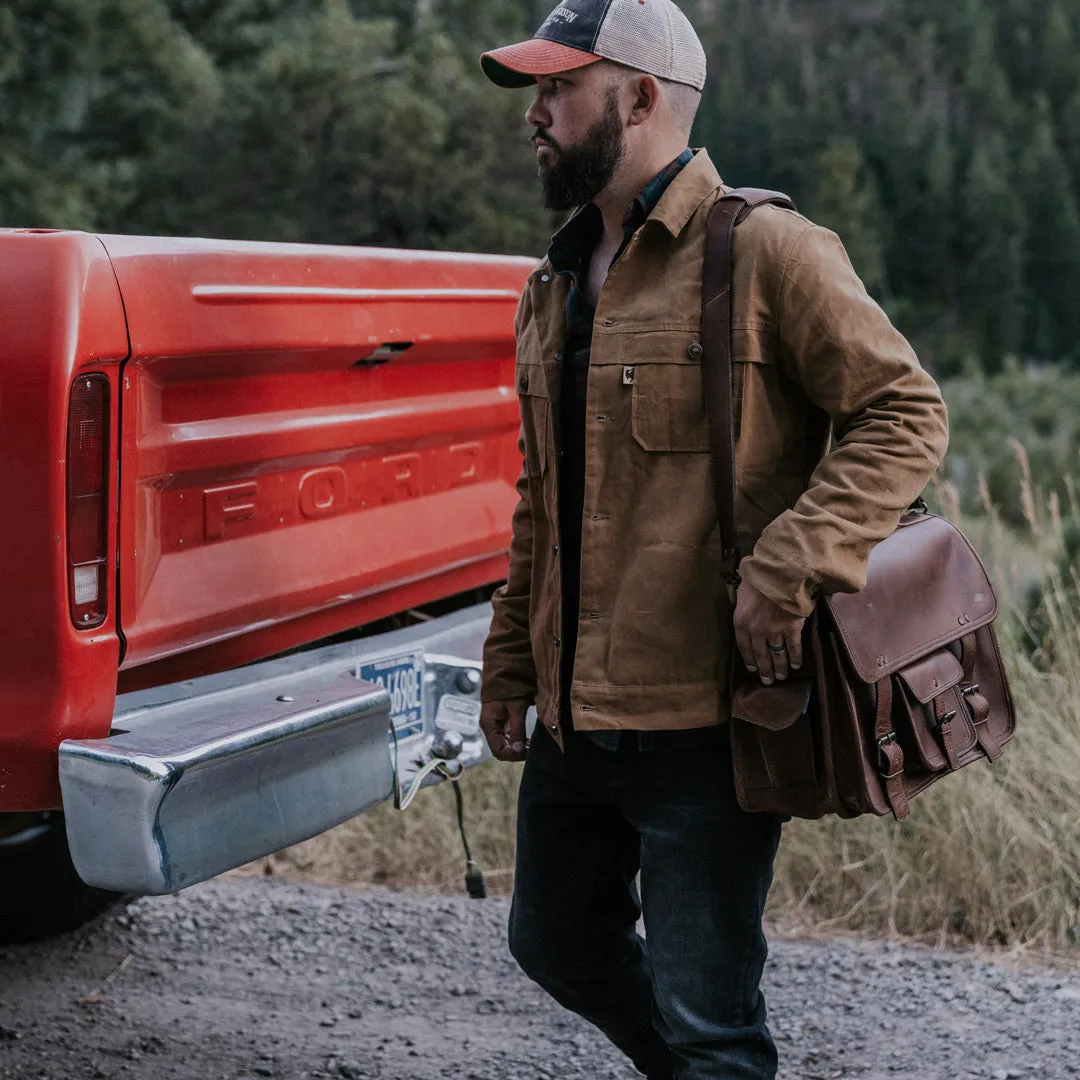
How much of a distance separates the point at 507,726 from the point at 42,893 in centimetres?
170

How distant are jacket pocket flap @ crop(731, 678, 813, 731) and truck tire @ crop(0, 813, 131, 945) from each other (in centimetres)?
190

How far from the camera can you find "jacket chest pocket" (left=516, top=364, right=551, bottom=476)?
2.41m

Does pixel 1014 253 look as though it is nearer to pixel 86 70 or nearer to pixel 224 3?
pixel 224 3

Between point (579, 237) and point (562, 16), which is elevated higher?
point (562, 16)

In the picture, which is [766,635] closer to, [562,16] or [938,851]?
[562,16]

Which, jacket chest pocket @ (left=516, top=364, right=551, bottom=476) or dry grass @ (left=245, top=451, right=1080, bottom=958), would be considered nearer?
jacket chest pocket @ (left=516, top=364, right=551, bottom=476)

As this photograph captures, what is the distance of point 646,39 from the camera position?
229cm

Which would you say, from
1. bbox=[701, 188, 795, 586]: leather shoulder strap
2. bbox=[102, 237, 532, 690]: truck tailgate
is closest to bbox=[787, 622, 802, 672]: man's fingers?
bbox=[701, 188, 795, 586]: leather shoulder strap

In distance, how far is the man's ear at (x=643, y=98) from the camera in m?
2.31

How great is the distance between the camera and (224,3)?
2423 cm

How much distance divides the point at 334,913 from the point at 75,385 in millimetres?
2174

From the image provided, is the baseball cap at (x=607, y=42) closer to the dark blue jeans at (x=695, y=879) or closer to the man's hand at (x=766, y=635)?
the man's hand at (x=766, y=635)

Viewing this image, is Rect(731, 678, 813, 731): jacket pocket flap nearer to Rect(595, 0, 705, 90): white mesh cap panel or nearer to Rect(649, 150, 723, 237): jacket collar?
Rect(649, 150, 723, 237): jacket collar

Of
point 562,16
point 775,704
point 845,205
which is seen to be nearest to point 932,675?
point 775,704
